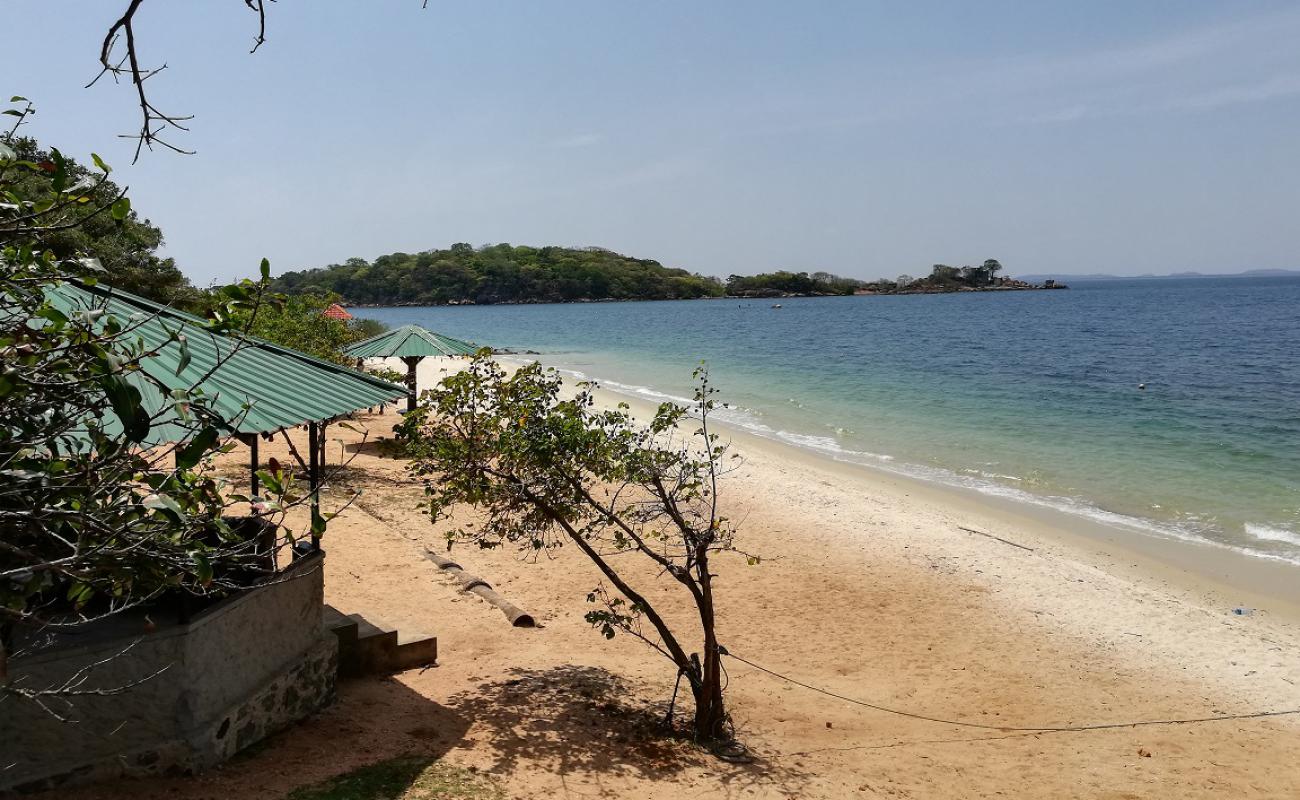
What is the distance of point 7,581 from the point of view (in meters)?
2.48

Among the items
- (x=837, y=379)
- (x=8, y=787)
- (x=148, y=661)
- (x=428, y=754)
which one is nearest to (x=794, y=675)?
(x=428, y=754)

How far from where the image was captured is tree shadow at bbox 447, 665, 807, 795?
5828 millimetres

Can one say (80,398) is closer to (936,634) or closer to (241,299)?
(241,299)

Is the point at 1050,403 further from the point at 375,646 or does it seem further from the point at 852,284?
the point at 852,284

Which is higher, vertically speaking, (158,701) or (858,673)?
(158,701)

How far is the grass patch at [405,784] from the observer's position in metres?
4.85

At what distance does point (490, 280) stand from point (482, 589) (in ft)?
438

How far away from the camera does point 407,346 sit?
16.7 m

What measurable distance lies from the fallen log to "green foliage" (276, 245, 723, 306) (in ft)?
423

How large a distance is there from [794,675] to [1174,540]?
25.8 ft

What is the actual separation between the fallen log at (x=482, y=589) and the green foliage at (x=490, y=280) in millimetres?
128873

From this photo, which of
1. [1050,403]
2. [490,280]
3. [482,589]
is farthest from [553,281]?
[482,589]

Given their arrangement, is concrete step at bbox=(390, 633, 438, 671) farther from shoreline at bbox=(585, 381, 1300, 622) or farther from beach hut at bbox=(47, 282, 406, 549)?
→ shoreline at bbox=(585, 381, 1300, 622)

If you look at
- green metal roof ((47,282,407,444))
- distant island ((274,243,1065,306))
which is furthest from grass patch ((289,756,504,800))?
distant island ((274,243,1065,306))
